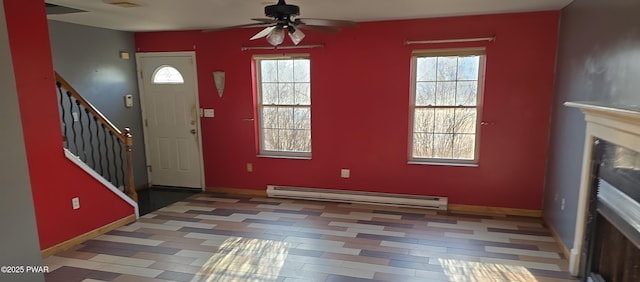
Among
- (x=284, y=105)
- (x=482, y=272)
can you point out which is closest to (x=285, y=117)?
(x=284, y=105)

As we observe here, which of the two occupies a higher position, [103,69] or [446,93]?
[103,69]

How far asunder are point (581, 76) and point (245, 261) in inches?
130

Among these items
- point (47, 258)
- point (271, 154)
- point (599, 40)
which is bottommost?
point (47, 258)

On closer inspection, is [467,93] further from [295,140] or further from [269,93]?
[269,93]

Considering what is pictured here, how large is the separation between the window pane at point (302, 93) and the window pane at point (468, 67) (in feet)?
6.16

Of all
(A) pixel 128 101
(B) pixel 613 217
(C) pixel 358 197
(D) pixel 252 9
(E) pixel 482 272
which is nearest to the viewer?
(B) pixel 613 217

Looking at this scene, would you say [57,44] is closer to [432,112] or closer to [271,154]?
[271,154]

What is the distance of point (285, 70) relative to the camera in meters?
5.06

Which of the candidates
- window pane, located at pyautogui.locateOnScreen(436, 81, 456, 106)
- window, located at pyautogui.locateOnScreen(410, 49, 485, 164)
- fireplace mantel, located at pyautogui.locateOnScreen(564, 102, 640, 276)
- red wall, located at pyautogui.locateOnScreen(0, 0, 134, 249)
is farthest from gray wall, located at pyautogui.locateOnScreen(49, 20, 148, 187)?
fireplace mantel, located at pyautogui.locateOnScreen(564, 102, 640, 276)

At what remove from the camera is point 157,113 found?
564 centimetres

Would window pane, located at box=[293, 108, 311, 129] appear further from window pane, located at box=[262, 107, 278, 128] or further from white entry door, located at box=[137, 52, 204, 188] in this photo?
white entry door, located at box=[137, 52, 204, 188]

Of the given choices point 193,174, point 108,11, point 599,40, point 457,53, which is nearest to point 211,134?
point 193,174

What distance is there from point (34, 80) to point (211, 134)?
2.42m

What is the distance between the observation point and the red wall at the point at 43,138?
312cm
